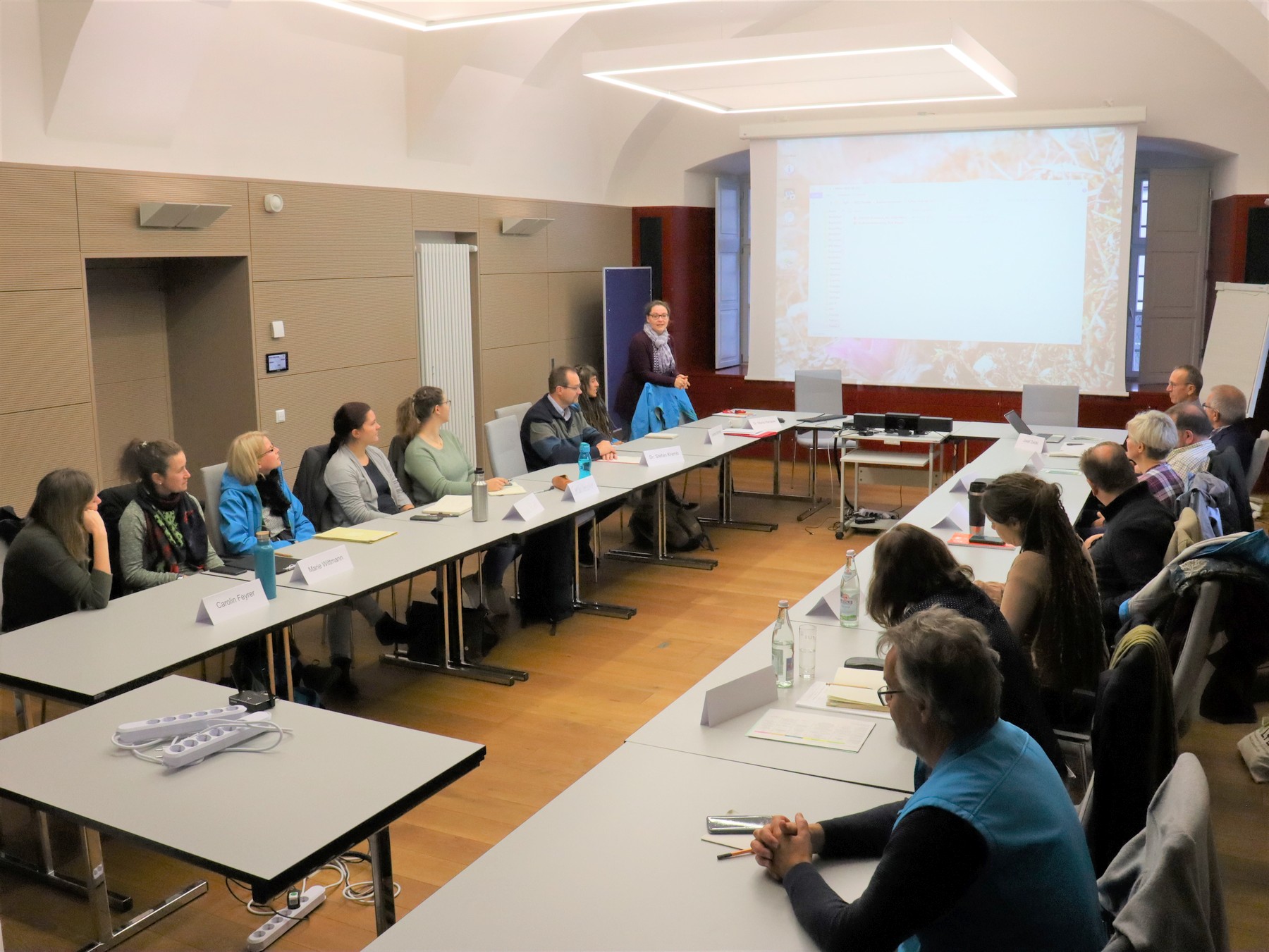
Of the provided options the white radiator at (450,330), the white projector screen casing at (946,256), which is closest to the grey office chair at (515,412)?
the white radiator at (450,330)

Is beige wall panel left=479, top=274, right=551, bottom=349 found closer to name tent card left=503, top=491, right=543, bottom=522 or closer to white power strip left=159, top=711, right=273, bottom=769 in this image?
name tent card left=503, top=491, right=543, bottom=522

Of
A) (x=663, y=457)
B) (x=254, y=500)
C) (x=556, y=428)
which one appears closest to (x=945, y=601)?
(x=254, y=500)

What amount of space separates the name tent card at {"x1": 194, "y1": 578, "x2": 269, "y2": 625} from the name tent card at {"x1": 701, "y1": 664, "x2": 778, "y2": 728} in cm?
173

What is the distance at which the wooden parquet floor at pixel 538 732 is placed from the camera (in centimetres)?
309

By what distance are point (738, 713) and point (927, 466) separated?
500 centimetres

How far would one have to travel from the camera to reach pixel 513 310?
8992mm

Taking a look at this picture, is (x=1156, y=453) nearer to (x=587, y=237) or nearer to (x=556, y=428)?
(x=556, y=428)

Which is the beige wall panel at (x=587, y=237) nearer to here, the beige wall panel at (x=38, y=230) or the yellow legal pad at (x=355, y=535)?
the beige wall panel at (x=38, y=230)

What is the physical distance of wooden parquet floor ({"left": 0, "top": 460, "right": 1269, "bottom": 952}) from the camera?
10.1ft

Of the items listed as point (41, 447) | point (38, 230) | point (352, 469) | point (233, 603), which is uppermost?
point (38, 230)

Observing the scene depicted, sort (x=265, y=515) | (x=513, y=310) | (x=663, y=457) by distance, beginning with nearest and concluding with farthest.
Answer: (x=265, y=515) < (x=663, y=457) < (x=513, y=310)

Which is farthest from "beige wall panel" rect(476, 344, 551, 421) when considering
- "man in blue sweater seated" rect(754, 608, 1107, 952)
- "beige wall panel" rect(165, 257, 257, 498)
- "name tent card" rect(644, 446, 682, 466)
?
"man in blue sweater seated" rect(754, 608, 1107, 952)

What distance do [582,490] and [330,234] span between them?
284 centimetres

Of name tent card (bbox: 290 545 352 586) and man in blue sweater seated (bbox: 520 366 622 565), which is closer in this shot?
name tent card (bbox: 290 545 352 586)
